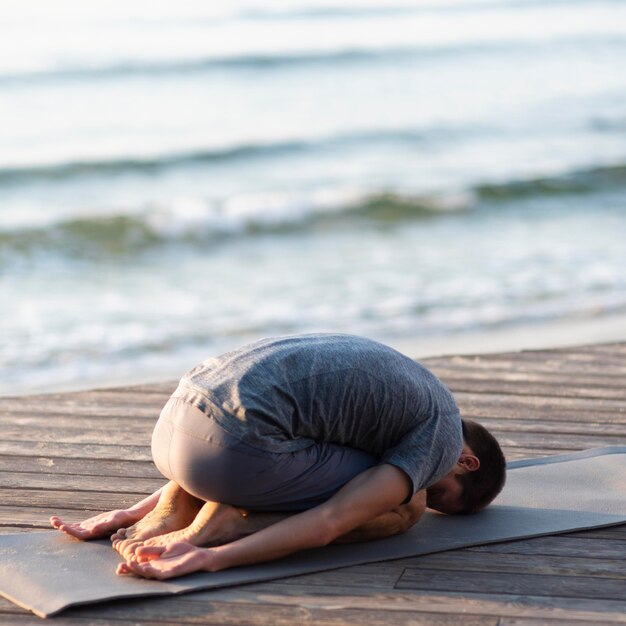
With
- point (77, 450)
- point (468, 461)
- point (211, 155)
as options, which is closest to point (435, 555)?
point (468, 461)

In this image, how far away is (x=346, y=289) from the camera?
262 inches

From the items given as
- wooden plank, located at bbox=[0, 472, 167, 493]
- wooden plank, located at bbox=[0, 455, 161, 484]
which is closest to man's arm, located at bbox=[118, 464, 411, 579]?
wooden plank, located at bbox=[0, 472, 167, 493]

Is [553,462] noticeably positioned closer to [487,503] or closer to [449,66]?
[487,503]

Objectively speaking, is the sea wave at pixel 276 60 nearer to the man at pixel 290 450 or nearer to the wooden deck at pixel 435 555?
the wooden deck at pixel 435 555

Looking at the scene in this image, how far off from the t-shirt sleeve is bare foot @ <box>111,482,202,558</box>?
17.7 inches

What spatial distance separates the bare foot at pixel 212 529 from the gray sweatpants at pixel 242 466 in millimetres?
25

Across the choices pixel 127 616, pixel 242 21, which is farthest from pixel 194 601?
pixel 242 21

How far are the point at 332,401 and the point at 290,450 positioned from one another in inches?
5.4

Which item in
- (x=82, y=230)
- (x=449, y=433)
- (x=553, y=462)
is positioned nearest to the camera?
(x=449, y=433)

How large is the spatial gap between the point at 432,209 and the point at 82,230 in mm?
2970

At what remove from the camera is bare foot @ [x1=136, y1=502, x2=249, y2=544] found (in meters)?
2.49

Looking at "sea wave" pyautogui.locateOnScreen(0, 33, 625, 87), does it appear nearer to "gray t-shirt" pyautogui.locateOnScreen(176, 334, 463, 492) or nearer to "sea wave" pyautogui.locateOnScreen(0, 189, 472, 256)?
"sea wave" pyautogui.locateOnScreen(0, 189, 472, 256)

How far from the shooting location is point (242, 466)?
243cm

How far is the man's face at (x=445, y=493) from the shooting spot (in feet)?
8.73
